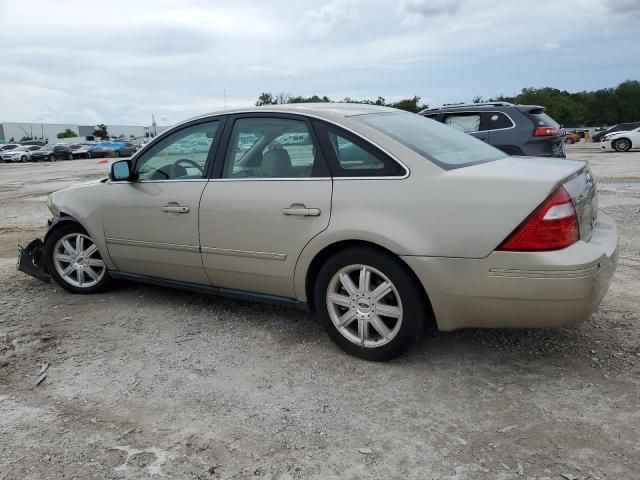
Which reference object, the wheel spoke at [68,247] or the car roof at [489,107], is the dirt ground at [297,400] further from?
the car roof at [489,107]

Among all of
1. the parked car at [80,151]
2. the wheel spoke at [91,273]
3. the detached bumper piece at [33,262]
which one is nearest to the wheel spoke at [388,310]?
the wheel spoke at [91,273]

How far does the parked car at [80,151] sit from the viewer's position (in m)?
50.0

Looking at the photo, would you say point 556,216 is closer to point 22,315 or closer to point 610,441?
point 610,441

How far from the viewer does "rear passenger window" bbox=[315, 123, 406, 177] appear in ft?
10.9

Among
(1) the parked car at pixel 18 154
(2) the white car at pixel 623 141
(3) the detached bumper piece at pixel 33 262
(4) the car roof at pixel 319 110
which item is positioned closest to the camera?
(4) the car roof at pixel 319 110

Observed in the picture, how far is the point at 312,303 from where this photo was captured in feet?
12.1

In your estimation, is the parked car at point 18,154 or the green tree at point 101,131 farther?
the green tree at point 101,131

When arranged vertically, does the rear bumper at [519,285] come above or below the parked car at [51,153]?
below

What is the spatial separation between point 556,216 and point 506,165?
66 centimetres

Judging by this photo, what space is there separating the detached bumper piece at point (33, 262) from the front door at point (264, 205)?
7.17 ft

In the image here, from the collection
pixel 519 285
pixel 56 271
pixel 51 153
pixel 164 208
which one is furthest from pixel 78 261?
pixel 51 153

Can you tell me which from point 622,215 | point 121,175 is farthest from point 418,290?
point 622,215

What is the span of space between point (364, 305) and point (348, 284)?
0.16 m

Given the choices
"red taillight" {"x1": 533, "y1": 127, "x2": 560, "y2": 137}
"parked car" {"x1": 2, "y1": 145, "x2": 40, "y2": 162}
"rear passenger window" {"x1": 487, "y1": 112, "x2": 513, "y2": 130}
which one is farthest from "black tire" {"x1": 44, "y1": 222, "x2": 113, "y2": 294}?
"parked car" {"x1": 2, "y1": 145, "x2": 40, "y2": 162}
